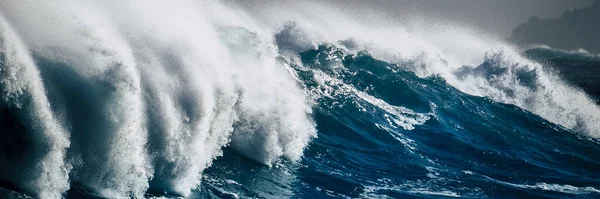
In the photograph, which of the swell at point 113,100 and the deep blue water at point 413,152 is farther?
the deep blue water at point 413,152

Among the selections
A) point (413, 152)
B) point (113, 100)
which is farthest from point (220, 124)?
point (413, 152)

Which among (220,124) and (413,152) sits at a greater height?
(413,152)

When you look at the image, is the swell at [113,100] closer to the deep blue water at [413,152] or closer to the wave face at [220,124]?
the wave face at [220,124]

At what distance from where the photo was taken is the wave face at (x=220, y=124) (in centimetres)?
542

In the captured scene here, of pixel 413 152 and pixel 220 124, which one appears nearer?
pixel 220 124

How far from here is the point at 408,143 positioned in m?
14.0

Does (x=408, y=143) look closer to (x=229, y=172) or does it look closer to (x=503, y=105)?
(x=229, y=172)

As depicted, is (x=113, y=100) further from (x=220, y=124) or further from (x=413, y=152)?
(x=413, y=152)

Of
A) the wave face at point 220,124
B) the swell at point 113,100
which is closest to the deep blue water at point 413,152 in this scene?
the wave face at point 220,124

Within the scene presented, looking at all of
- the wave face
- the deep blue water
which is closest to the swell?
the wave face

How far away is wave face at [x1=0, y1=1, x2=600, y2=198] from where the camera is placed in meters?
5.42

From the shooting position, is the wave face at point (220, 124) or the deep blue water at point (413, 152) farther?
the deep blue water at point (413, 152)

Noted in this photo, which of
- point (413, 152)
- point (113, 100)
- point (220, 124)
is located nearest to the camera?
point (113, 100)

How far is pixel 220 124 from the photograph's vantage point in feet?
27.6
